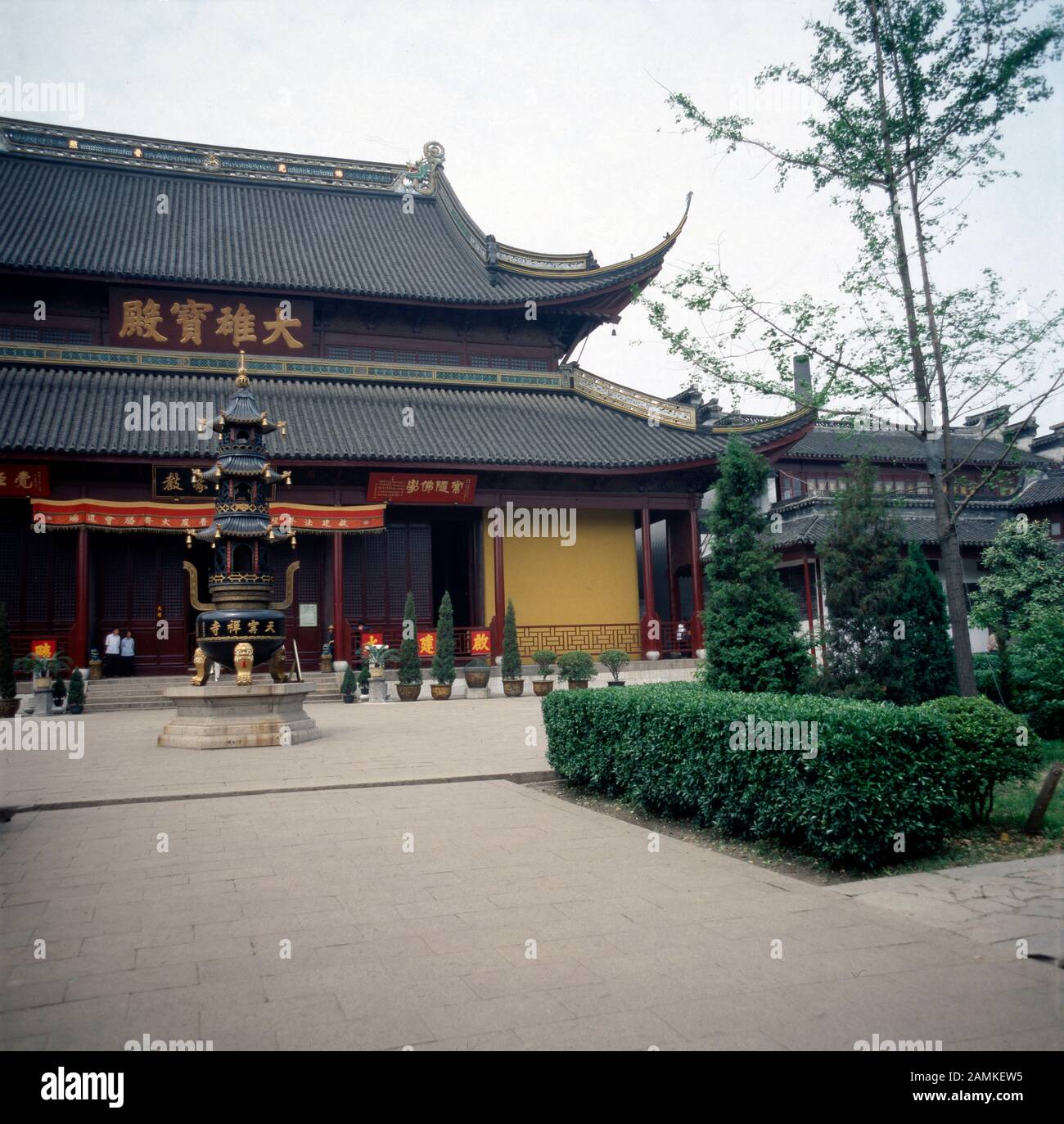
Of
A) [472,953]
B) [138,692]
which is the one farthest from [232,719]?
[472,953]

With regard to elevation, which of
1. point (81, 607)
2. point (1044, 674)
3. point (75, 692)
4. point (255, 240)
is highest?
point (255, 240)

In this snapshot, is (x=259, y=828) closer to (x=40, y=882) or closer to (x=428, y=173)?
(x=40, y=882)

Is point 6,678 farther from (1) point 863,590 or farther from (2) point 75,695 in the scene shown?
(1) point 863,590

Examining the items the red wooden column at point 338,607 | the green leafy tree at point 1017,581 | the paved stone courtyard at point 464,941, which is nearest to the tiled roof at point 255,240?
the red wooden column at point 338,607

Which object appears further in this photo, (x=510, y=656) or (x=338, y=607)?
(x=338, y=607)

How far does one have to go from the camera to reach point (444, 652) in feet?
57.3

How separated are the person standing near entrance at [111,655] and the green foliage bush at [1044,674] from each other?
16.2 meters

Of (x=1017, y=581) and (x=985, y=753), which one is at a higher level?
(x=1017, y=581)

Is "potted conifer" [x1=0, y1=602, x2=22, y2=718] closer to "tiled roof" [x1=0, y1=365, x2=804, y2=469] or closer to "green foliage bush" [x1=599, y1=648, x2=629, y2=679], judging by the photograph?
"tiled roof" [x1=0, y1=365, x2=804, y2=469]

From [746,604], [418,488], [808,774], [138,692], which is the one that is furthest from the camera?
[418,488]

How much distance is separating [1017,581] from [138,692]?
15.8m

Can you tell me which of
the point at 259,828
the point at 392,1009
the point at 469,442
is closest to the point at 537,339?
the point at 469,442

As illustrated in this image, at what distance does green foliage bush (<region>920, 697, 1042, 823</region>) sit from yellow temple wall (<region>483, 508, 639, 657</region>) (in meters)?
15.3

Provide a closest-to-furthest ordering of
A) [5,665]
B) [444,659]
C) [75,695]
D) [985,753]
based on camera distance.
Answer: [985,753] → [5,665] → [75,695] → [444,659]
